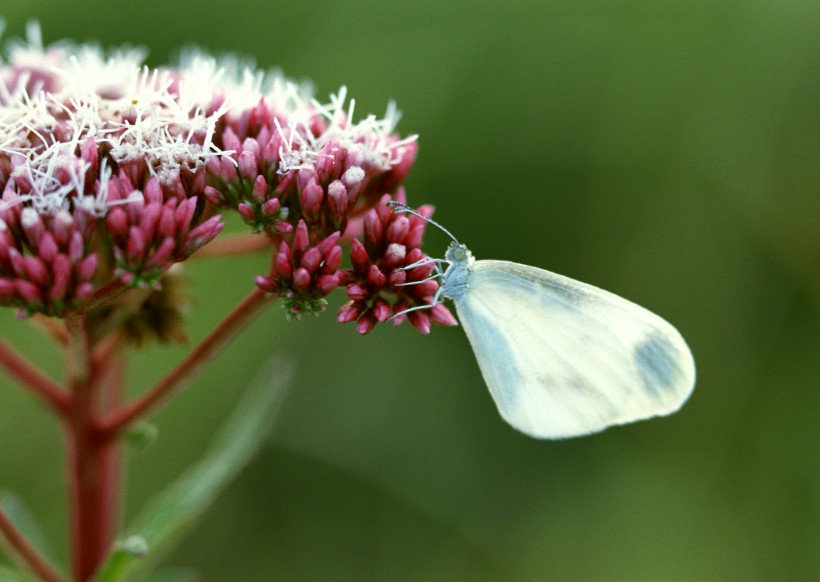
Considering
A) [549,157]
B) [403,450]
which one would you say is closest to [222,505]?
[403,450]

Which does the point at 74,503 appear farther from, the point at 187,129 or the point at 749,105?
the point at 749,105

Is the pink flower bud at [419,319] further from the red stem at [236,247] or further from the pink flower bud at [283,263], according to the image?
the red stem at [236,247]

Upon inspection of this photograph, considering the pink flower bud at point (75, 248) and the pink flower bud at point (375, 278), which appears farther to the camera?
the pink flower bud at point (375, 278)

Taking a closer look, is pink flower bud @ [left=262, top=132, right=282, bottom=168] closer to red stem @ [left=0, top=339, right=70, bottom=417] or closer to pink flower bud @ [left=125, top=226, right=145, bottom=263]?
pink flower bud @ [left=125, top=226, right=145, bottom=263]

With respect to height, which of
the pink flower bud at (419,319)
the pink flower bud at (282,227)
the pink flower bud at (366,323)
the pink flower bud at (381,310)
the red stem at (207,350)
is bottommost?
the red stem at (207,350)

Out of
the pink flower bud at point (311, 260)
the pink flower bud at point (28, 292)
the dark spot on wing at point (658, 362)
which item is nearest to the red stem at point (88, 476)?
the pink flower bud at point (28, 292)

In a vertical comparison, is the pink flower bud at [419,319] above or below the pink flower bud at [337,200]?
below

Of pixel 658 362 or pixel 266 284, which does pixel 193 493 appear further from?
pixel 658 362
